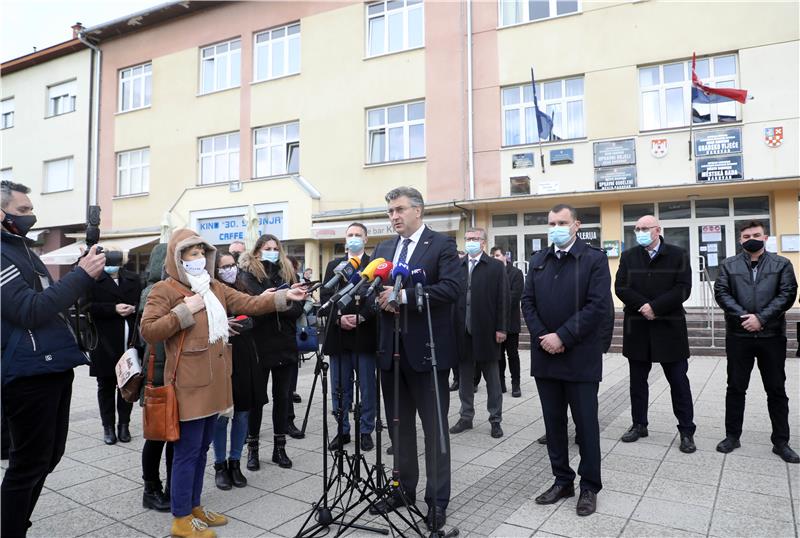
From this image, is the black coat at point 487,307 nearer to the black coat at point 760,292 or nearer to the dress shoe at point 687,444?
the dress shoe at point 687,444

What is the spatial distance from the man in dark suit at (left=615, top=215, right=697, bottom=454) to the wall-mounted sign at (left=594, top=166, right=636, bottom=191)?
8.53 metres

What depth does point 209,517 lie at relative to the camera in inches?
133

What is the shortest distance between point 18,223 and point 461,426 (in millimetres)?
4230

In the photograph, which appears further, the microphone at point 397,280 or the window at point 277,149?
the window at point 277,149

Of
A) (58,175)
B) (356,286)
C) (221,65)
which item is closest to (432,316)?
(356,286)

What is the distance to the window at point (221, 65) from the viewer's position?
1830 cm

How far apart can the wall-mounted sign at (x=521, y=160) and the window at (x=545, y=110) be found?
0.42 metres

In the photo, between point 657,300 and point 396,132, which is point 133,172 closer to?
point 396,132

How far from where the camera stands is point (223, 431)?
400 cm

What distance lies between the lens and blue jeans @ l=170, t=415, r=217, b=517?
10.5 feet

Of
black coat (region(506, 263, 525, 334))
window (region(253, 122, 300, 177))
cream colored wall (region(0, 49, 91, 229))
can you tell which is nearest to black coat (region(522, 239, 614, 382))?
black coat (region(506, 263, 525, 334))

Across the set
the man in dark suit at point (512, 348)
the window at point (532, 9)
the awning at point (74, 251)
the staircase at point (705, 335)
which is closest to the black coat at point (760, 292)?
the man in dark suit at point (512, 348)

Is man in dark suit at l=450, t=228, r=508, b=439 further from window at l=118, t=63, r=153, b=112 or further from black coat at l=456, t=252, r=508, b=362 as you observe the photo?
window at l=118, t=63, r=153, b=112

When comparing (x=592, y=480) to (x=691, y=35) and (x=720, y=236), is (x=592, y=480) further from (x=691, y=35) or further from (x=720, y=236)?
(x=691, y=35)
